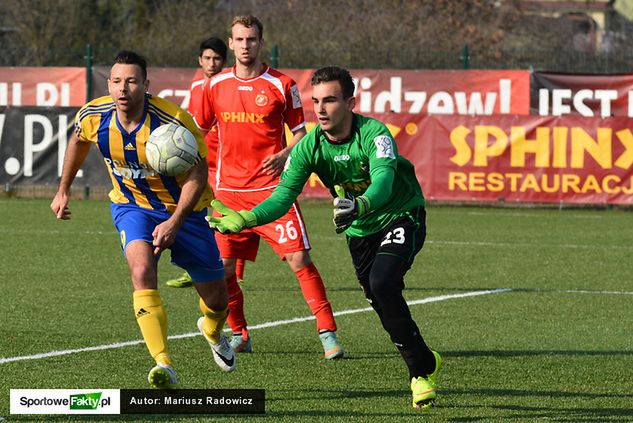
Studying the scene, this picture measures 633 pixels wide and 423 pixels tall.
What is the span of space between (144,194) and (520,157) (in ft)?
47.3

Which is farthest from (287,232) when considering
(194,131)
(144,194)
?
(194,131)

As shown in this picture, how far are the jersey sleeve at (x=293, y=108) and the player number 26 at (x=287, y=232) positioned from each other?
735mm

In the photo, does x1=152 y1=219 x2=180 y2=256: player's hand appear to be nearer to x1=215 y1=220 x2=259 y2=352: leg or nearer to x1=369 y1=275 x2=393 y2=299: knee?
x1=369 y1=275 x2=393 y2=299: knee

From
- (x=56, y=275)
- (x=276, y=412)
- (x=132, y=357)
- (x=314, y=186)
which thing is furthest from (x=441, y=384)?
(x=314, y=186)

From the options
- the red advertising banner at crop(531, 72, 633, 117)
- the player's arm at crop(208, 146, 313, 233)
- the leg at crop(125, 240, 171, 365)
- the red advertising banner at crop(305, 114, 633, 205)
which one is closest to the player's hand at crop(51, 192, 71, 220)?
the leg at crop(125, 240, 171, 365)

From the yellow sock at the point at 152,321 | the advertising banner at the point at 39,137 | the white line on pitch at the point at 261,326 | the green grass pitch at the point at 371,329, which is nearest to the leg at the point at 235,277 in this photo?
the green grass pitch at the point at 371,329

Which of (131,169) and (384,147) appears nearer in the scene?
(384,147)

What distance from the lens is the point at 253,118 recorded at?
32.7ft

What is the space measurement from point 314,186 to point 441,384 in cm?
1429

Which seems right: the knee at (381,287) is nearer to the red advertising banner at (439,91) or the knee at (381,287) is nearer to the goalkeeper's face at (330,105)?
the goalkeeper's face at (330,105)

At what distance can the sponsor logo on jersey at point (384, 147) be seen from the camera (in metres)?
7.44

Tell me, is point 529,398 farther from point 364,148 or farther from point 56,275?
point 56,275

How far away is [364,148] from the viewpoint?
7594 millimetres

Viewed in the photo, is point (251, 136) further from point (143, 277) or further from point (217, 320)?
point (143, 277)
